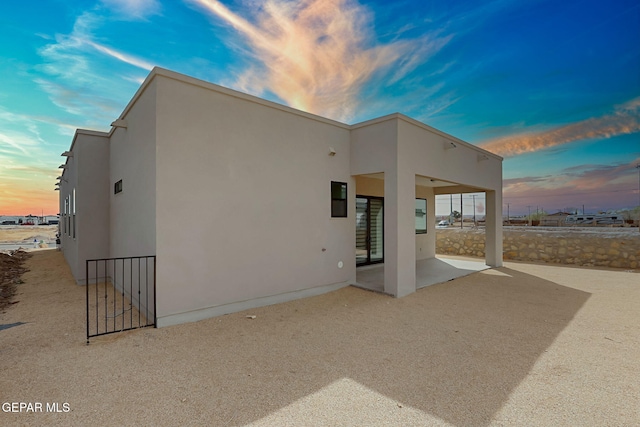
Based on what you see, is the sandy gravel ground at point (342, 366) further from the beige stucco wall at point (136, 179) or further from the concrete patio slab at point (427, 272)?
the beige stucco wall at point (136, 179)

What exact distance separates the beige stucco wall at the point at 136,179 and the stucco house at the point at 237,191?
3 centimetres

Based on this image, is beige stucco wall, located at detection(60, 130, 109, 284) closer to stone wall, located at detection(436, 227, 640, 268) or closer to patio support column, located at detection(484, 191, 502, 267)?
patio support column, located at detection(484, 191, 502, 267)

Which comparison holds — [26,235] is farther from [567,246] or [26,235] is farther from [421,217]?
[567,246]

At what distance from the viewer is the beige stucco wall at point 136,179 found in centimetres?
441

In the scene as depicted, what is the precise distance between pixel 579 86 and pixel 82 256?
1897cm

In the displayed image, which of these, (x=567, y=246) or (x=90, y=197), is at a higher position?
(x=90, y=197)

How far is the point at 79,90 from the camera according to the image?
7.32 m

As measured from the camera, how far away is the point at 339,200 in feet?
22.2

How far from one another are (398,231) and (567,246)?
28.5 ft

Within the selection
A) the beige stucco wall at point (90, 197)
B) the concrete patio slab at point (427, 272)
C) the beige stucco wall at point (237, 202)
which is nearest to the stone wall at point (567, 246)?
the concrete patio slab at point (427, 272)

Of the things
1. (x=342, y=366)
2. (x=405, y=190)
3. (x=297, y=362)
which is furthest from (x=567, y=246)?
(x=297, y=362)

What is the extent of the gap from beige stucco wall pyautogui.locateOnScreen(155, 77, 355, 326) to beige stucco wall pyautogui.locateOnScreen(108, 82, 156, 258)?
302 millimetres

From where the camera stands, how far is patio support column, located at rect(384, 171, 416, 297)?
19.6 feet

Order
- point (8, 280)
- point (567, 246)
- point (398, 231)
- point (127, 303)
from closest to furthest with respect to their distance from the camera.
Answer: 1. point (127, 303)
2. point (398, 231)
3. point (8, 280)
4. point (567, 246)
